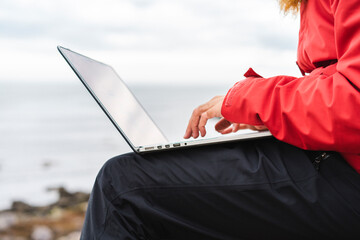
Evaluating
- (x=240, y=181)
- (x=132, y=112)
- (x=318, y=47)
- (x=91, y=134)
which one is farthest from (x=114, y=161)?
(x=91, y=134)

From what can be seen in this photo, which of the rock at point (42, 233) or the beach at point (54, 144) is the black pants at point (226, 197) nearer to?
the beach at point (54, 144)

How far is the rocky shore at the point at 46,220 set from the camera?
2793 millimetres

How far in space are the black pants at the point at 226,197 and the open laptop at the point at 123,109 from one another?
0.04 metres

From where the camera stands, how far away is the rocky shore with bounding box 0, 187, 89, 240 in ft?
9.16

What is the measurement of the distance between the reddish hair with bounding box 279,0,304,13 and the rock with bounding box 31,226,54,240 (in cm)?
249

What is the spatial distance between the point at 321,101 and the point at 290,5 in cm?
43

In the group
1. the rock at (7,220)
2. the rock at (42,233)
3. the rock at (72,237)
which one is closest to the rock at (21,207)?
the rock at (7,220)

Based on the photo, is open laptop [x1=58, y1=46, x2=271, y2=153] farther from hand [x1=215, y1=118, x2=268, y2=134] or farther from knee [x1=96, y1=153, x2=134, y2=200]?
hand [x1=215, y1=118, x2=268, y2=134]

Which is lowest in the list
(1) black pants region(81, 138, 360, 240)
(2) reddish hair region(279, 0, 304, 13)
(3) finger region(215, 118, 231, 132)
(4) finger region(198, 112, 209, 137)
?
(1) black pants region(81, 138, 360, 240)

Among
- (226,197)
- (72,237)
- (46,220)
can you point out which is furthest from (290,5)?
(46,220)

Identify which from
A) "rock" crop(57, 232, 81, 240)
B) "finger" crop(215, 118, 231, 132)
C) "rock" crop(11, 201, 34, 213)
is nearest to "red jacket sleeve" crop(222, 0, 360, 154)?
"finger" crop(215, 118, 231, 132)

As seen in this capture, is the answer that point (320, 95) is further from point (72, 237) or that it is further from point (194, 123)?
point (72, 237)

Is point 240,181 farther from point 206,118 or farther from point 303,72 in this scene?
point 303,72

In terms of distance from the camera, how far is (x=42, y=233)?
2830 millimetres
